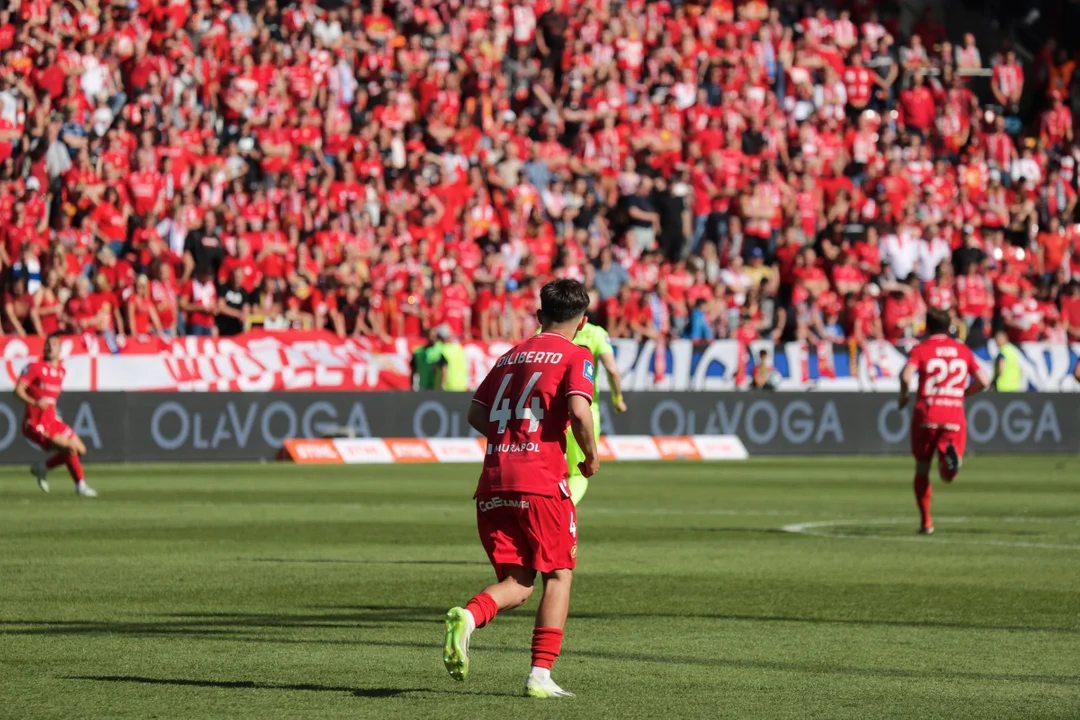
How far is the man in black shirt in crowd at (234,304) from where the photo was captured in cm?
2820

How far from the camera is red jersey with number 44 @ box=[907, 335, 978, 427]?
57.5 ft

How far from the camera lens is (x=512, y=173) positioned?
1260 inches

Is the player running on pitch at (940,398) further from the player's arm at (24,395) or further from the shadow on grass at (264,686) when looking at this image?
the player's arm at (24,395)

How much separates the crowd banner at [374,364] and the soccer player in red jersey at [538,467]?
668 inches

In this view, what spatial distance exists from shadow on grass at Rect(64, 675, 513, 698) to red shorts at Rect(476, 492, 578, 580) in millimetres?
592

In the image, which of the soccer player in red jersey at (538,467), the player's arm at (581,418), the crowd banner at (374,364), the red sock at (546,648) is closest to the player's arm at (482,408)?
the soccer player in red jersey at (538,467)

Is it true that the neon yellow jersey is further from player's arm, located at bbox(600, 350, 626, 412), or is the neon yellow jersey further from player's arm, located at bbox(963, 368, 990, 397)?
player's arm, located at bbox(963, 368, 990, 397)

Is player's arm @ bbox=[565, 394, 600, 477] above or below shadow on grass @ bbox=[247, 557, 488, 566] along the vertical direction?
above

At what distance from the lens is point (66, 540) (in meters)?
16.1

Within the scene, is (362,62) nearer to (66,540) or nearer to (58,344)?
(58,344)

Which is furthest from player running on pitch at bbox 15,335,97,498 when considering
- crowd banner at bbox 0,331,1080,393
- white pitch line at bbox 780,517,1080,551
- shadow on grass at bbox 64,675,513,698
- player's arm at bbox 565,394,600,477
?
player's arm at bbox 565,394,600,477

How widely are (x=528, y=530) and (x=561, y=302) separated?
100 centimetres

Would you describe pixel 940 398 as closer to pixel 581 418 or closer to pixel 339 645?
pixel 339 645

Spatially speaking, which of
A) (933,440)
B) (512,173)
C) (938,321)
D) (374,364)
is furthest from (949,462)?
(512,173)
